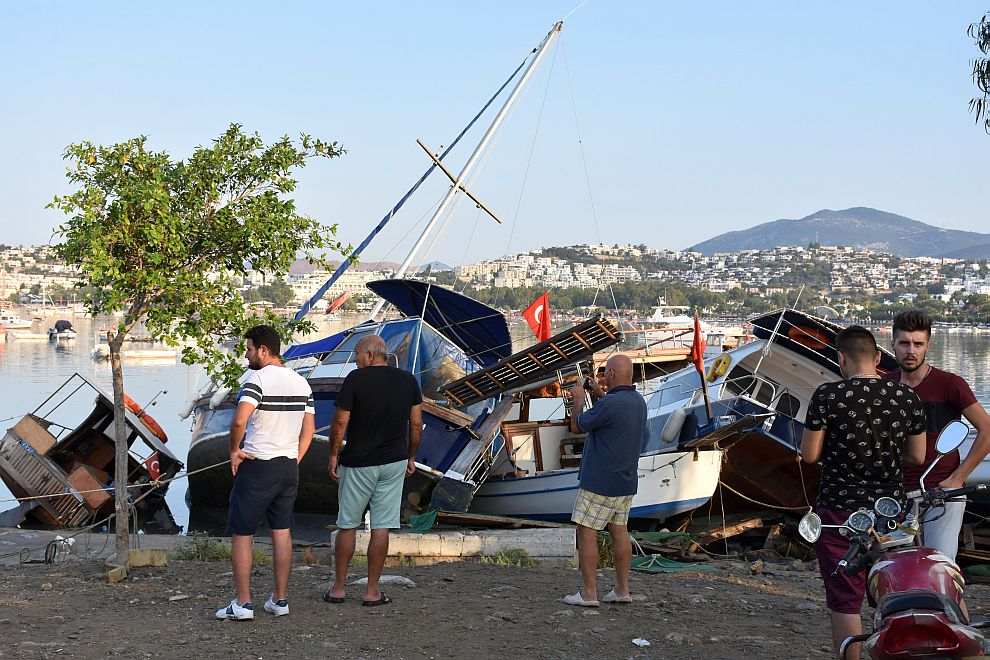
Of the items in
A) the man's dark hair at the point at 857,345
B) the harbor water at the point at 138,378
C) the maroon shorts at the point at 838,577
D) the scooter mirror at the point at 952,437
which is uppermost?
the man's dark hair at the point at 857,345

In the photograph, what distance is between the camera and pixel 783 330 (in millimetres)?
16562

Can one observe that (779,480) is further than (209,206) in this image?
Yes

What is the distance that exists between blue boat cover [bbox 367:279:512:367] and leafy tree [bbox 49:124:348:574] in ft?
29.6

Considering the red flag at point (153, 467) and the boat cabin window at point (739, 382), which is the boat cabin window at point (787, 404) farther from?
the red flag at point (153, 467)

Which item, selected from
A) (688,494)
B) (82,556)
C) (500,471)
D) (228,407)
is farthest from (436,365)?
(82,556)

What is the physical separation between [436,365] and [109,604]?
10.9 metres

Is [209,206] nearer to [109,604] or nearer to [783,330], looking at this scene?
[109,604]

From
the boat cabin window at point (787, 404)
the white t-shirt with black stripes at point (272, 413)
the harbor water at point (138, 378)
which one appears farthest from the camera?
the harbor water at point (138, 378)

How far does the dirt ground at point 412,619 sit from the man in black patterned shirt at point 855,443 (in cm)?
161

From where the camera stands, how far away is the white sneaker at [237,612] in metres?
6.86

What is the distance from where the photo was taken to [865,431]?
4969 mm

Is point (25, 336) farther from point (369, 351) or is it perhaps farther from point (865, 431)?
point (865, 431)

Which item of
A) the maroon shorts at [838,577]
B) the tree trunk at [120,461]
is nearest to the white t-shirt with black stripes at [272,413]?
the tree trunk at [120,461]

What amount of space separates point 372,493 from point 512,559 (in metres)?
2.66
